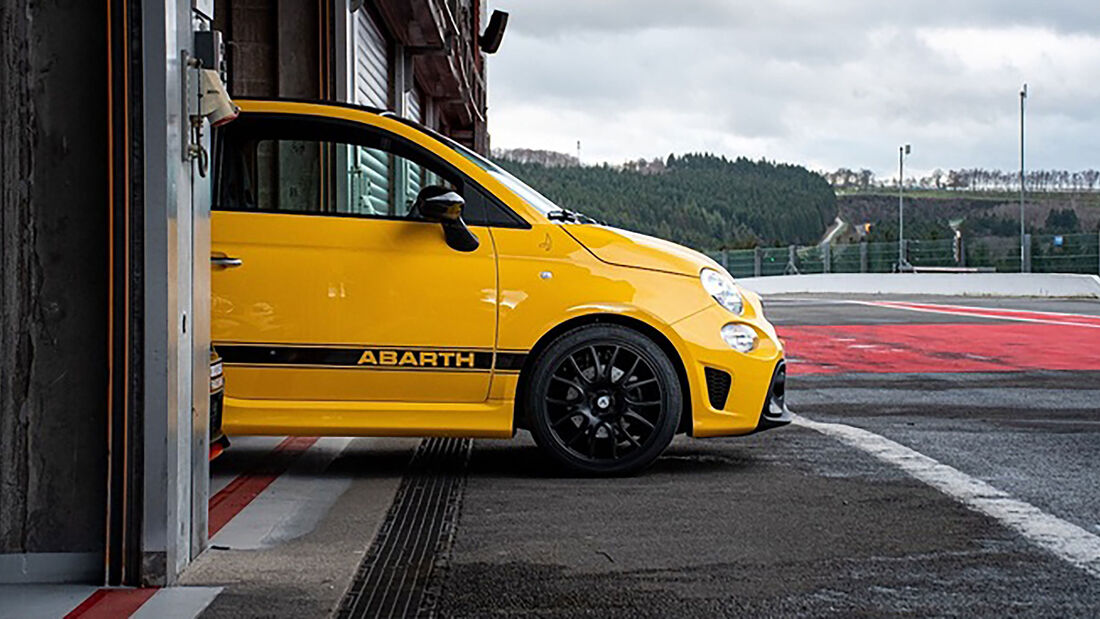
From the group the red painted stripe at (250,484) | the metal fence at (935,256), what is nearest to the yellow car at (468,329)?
the red painted stripe at (250,484)

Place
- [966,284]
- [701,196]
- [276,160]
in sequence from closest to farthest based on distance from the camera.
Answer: [276,160]
[966,284]
[701,196]

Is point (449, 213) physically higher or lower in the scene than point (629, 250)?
higher

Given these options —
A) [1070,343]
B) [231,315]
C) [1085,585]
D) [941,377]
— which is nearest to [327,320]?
[231,315]

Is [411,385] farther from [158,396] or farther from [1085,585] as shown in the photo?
[1085,585]

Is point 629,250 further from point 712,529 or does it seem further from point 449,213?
point 712,529

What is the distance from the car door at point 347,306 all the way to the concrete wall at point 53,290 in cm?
223

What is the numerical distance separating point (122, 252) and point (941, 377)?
354 inches

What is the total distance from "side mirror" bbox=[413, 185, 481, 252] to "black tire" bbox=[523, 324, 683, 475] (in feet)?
1.99

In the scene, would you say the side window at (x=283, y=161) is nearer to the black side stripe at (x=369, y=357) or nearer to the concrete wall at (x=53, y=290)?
the black side stripe at (x=369, y=357)

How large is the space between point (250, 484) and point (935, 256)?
164ft

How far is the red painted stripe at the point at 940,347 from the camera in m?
13.3

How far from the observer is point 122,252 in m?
4.36

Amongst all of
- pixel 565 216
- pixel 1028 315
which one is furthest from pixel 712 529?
pixel 1028 315

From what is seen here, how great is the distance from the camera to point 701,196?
120m
